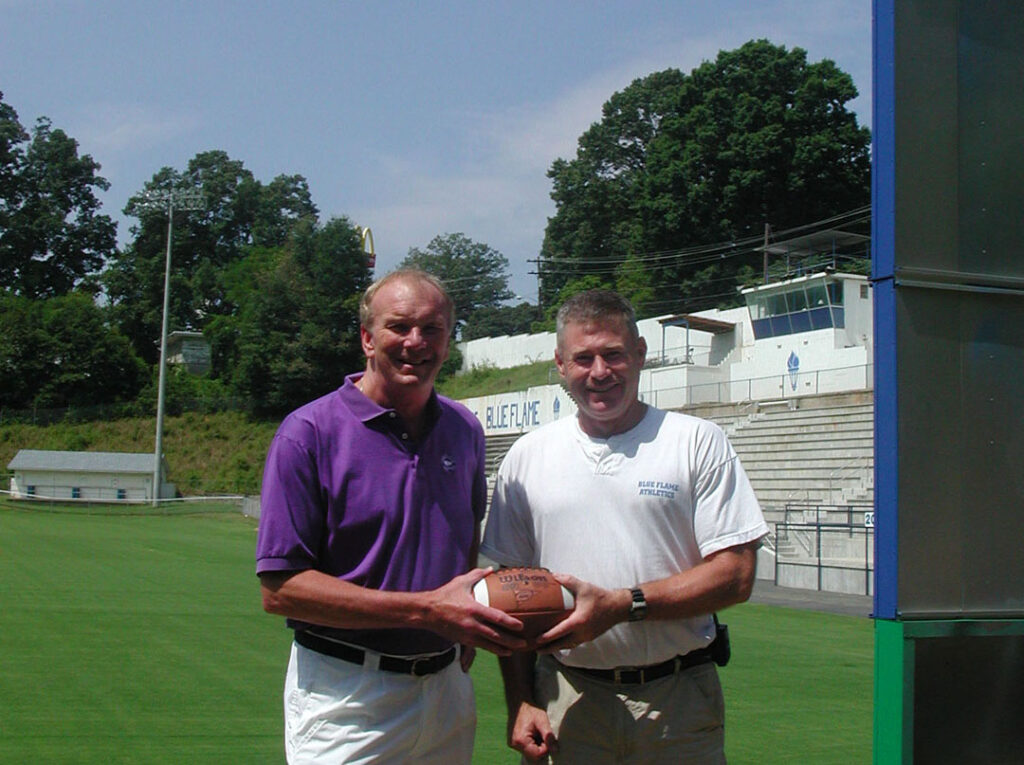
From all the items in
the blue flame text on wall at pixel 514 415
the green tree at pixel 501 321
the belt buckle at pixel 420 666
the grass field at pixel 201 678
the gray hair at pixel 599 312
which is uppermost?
the green tree at pixel 501 321

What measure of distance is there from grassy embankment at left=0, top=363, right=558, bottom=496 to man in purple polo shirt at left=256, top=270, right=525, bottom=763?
5593 centimetres

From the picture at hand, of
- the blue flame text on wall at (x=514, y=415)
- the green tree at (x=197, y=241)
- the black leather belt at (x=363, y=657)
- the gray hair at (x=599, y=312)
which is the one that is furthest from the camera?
the green tree at (x=197, y=241)

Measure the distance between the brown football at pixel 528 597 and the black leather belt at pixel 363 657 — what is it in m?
0.29

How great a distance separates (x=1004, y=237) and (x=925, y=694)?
4.76ft

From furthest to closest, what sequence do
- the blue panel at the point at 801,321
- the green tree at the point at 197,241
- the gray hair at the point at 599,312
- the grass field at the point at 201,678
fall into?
the green tree at the point at 197,241, the blue panel at the point at 801,321, the grass field at the point at 201,678, the gray hair at the point at 599,312

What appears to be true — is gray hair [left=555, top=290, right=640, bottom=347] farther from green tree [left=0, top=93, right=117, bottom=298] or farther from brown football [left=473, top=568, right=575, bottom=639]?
green tree [left=0, top=93, right=117, bottom=298]

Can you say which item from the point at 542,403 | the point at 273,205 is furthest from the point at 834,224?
the point at 273,205

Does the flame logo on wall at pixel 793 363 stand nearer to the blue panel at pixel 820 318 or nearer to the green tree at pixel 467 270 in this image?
the blue panel at pixel 820 318

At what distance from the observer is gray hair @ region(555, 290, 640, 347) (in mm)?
3779

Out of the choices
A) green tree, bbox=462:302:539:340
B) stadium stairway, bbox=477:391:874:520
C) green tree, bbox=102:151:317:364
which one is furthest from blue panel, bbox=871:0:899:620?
green tree, bbox=462:302:539:340

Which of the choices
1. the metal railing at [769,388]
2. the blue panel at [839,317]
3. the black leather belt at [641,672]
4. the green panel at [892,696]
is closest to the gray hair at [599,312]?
the black leather belt at [641,672]

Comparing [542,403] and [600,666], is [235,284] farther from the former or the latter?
[600,666]

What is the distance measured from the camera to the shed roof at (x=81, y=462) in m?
51.9

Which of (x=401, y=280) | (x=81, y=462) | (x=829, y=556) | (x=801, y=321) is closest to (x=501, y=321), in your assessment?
(x=81, y=462)
